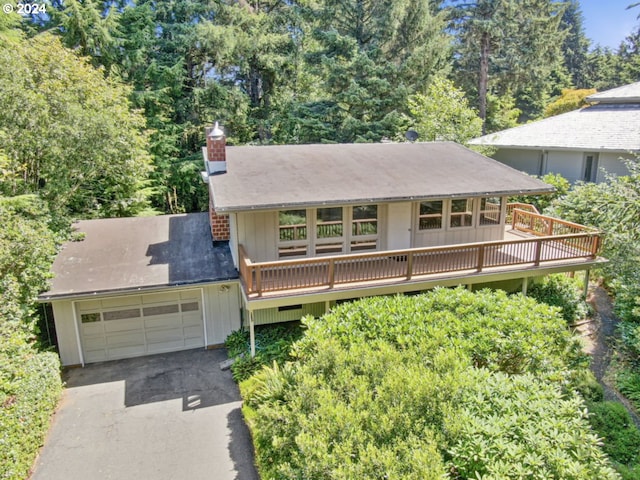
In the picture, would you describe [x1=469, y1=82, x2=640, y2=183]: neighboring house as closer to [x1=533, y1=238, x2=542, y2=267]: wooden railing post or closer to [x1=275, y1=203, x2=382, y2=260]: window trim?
[x1=533, y1=238, x2=542, y2=267]: wooden railing post

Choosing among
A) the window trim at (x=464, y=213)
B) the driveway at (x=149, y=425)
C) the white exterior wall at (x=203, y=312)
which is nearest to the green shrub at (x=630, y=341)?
the window trim at (x=464, y=213)

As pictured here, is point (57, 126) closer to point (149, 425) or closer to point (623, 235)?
point (149, 425)

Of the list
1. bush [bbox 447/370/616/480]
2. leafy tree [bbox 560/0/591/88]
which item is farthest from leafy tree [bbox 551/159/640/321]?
leafy tree [bbox 560/0/591/88]

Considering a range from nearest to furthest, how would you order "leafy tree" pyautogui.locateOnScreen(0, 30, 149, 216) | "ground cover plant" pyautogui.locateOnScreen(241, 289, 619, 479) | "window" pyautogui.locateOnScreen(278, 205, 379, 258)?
1. "ground cover plant" pyautogui.locateOnScreen(241, 289, 619, 479)
2. "window" pyautogui.locateOnScreen(278, 205, 379, 258)
3. "leafy tree" pyautogui.locateOnScreen(0, 30, 149, 216)

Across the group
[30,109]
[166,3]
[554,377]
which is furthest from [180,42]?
[554,377]

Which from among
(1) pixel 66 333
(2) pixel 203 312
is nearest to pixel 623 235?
(2) pixel 203 312

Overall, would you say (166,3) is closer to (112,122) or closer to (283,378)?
(112,122)
